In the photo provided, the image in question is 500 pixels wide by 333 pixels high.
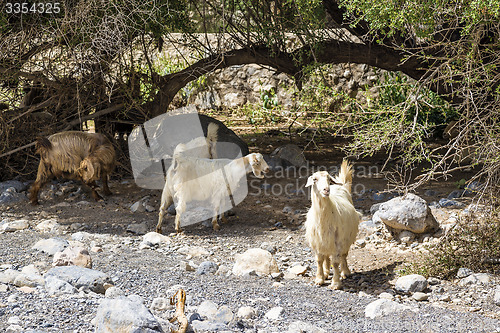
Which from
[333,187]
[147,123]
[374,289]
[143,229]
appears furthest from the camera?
[147,123]

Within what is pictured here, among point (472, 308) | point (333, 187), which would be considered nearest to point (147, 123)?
point (333, 187)

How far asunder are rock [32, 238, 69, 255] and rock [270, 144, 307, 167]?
4922mm

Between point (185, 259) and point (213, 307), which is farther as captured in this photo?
point (185, 259)

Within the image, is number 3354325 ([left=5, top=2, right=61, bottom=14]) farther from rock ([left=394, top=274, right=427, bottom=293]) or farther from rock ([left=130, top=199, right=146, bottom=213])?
rock ([left=394, top=274, right=427, bottom=293])

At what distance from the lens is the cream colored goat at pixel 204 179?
308 inches

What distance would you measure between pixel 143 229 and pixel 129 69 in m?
3.20

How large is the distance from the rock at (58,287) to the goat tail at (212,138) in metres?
4.85

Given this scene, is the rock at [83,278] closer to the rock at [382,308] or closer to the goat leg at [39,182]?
the rock at [382,308]

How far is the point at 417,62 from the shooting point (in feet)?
30.6

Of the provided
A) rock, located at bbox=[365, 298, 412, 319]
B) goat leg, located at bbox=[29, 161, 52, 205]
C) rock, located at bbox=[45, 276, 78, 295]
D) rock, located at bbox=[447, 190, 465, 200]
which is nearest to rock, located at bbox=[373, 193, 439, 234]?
rock, located at bbox=[447, 190, 465, 200]

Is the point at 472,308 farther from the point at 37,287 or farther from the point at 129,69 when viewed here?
the point at 129,69

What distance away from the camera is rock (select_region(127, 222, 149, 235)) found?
26.0ft

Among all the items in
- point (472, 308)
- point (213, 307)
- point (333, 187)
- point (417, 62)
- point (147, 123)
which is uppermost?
point (417, 62)

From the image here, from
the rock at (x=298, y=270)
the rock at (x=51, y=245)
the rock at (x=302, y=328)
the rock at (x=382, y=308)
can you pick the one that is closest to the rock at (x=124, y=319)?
the rock at (x=302, y=328)
